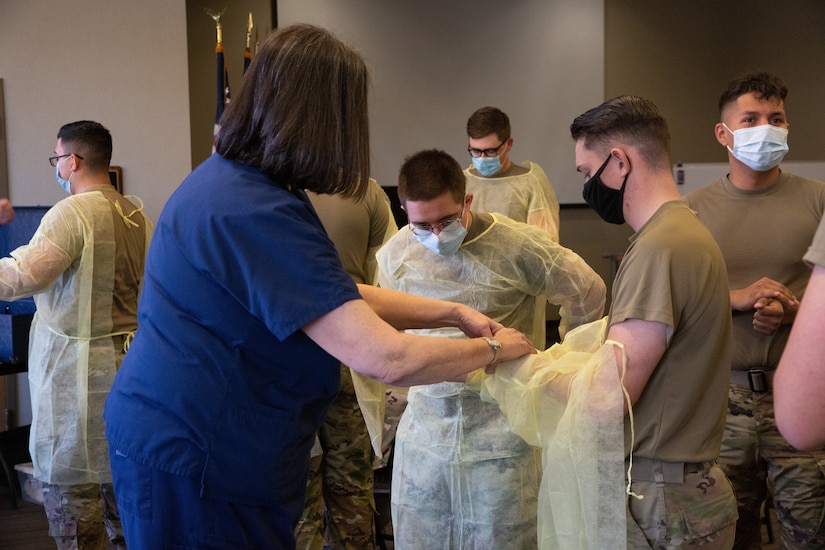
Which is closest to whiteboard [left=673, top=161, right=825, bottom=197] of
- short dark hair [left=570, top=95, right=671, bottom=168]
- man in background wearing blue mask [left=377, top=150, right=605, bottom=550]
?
man in background wearing blue mask [left=377, top=150, right=605, bottom=550]

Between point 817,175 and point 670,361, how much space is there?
5289 mm

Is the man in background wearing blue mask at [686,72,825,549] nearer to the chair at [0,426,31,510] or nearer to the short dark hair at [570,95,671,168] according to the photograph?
the short dark hair at [570,95,671,168]

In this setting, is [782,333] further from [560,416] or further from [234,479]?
[234,479]

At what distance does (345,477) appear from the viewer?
3168 millimetres

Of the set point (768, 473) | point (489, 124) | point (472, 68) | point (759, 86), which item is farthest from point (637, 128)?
point (472, 68)

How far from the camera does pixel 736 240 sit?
256 centimetres

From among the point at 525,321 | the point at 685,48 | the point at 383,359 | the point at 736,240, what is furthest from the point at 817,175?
the point at 383,359

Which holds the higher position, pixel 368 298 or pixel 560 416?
pixel 368 298

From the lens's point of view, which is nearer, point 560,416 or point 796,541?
point 560,416

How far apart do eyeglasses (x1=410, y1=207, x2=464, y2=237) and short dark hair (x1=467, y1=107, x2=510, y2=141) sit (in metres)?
1.77

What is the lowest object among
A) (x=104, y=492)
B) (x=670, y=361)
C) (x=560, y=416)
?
(x=104, y=492)

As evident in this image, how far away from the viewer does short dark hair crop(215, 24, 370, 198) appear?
54.5 inches

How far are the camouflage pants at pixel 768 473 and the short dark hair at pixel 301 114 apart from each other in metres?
1.54

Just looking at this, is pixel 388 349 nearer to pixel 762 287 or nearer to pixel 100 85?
pixel 762 287
